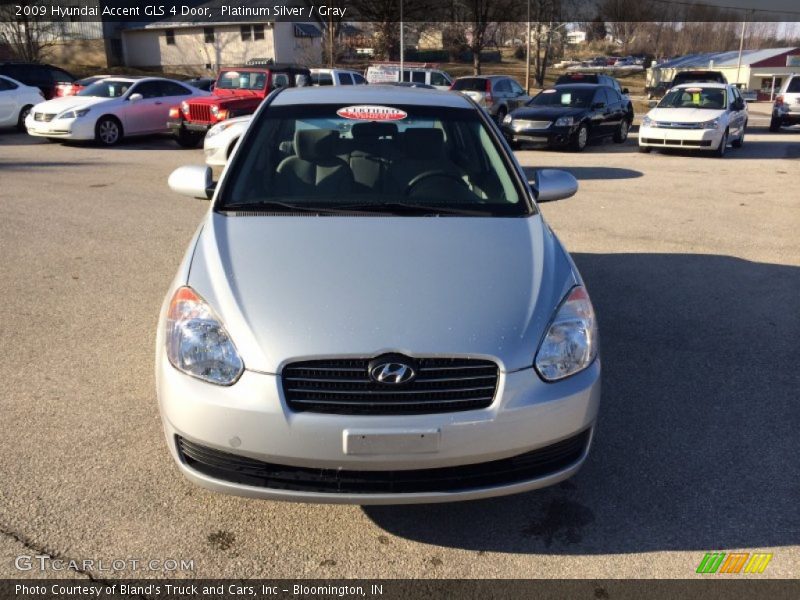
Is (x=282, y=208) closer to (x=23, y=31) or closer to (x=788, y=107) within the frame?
(x=788, y=107)

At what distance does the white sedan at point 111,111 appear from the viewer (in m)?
16.1

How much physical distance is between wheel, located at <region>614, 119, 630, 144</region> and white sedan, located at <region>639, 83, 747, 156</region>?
4.94 ft

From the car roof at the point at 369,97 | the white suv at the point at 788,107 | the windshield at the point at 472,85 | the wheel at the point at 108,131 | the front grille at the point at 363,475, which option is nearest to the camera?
the front grille at the point at 363,475

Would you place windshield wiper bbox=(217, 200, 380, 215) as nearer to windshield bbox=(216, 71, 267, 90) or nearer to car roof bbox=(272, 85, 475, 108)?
car roof bbox=(272, 85, 475, 108)

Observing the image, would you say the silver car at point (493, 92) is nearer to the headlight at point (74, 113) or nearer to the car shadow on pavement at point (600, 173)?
the car shadow on pavement at point (600, 173)

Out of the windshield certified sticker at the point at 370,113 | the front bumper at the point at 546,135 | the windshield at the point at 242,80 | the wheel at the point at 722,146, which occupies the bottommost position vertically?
the wheel at the point at 722,146

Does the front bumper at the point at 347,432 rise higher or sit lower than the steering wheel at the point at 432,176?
lower

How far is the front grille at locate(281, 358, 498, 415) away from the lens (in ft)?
8.94

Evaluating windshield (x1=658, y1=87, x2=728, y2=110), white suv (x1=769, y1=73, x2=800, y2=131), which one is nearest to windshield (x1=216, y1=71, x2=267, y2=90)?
windshield (x1=658, y1=87, x2=728, y2=110)

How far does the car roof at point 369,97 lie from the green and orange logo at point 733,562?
9.66 feet

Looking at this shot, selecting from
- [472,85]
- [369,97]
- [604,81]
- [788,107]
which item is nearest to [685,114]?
[604,81]

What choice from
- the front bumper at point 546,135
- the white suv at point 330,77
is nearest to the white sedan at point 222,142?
the front bumper at point 546,135

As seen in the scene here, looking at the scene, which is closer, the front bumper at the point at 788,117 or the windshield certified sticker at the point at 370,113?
the windshield certified sticker at the point at 370,113

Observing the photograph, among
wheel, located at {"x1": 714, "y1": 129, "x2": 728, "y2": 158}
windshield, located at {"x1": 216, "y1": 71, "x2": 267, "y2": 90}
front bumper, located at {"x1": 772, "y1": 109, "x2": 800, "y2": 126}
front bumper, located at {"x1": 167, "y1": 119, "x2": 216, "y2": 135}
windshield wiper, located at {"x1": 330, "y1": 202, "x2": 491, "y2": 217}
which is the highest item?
windshield wiper, located at {"x1": 330, "y1": 202, "x2": 491, "y2": 217}
